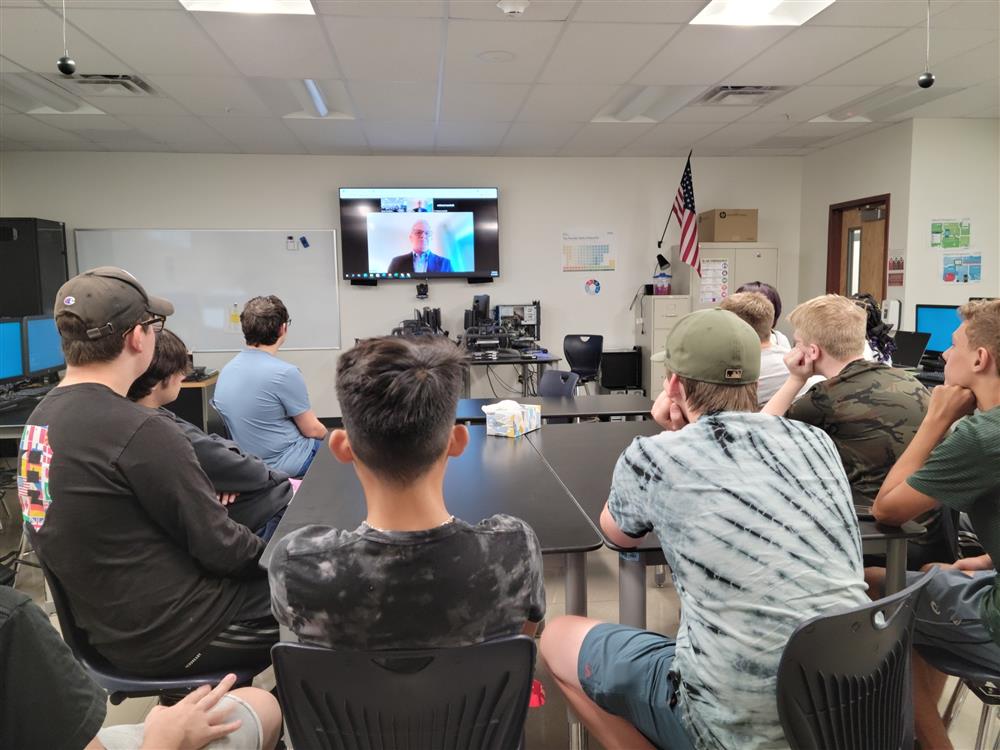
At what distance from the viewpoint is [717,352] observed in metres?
1.31

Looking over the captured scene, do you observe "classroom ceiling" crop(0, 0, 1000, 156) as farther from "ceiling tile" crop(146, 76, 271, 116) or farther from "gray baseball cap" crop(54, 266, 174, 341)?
"gray baseball cap" crop(54, 266, 174, 341)

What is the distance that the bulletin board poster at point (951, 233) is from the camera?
5.50 meters

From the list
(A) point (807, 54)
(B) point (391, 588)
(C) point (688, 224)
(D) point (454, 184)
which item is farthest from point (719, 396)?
(D) point (454, 184)

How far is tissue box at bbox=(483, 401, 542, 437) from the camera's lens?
267 centimetres

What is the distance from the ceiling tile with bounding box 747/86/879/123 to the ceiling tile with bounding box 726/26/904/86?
1.03 ft

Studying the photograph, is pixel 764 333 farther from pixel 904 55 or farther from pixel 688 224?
pixel 688 224

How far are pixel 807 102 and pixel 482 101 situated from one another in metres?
2.57

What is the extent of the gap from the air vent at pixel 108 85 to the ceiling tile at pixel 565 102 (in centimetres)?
272

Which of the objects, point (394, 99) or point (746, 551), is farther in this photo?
point (394, 99)

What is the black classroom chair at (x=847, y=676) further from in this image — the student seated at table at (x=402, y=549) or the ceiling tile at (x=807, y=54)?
the ceiling tile at (x=807, y=54)

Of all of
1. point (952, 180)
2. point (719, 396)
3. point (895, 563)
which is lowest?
point (895, 563)

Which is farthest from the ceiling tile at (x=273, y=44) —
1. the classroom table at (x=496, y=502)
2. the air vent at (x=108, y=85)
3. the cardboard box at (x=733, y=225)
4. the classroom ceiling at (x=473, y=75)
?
the cardboard box at (x=733, y=225)

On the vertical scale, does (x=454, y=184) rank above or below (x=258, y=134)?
below

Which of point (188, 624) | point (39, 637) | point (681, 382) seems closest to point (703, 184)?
point (681, 382)
